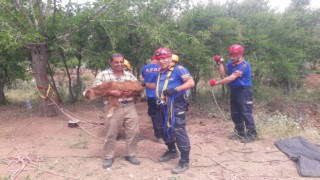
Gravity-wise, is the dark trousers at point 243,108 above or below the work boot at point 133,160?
above

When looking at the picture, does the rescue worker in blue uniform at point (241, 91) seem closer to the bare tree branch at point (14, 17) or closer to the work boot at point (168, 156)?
the work boot at point (168, 156)

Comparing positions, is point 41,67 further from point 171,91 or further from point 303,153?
point 303,153

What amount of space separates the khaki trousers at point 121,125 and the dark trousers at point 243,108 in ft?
7.00

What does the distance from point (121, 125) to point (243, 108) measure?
236 centimetres

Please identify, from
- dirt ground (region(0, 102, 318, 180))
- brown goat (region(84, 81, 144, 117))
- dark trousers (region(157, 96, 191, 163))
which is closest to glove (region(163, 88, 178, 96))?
dark trousers (region(157, 96, 191, 163))

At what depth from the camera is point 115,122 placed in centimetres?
455

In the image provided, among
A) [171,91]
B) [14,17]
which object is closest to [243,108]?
[171,91]

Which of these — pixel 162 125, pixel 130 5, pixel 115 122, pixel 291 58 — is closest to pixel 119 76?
pixel 115 122

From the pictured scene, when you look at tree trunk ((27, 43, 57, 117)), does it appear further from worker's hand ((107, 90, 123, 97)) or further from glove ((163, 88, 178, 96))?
glove ((163, 88, 178, 96))

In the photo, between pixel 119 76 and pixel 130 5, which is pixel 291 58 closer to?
pixel 130 5

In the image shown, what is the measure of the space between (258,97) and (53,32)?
6.68 m

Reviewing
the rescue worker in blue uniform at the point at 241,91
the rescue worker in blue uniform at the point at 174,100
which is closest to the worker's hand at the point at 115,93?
the rescue worker in blue uniform at the point at 174,100

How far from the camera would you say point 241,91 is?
5641 millimetres

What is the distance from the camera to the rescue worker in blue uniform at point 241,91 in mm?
5531
